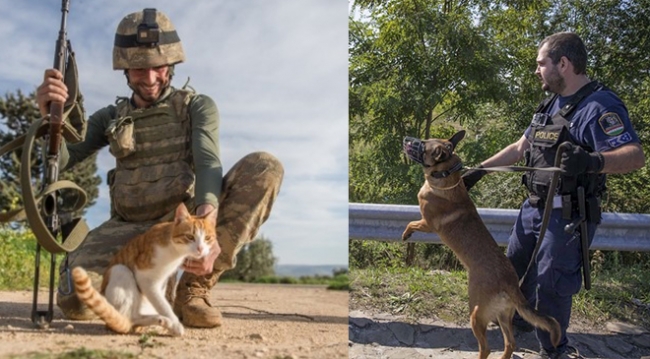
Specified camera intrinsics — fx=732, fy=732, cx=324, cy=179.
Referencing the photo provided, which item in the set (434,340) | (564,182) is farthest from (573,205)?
(434,340)

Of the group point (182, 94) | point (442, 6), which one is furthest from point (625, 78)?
point (182, 94)

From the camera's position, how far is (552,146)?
2.45 meters

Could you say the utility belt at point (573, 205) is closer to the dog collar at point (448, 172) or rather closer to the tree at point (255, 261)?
the dog collar at point (448, 172)

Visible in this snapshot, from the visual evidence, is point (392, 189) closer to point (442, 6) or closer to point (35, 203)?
point (442, 6)

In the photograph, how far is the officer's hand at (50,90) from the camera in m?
1.98

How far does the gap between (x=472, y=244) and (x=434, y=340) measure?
26.6 inches

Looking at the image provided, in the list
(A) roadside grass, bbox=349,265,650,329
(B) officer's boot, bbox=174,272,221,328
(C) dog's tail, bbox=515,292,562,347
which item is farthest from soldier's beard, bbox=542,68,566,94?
(B) officer's boot, bbox=174,272,221,328

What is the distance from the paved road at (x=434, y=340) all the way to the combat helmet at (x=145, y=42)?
1.59m

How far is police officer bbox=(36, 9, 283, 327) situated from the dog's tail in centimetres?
92

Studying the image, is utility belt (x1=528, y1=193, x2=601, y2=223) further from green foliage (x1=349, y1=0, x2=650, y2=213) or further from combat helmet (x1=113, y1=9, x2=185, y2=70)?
combat helmet (x1=113, y1=9, x2=185, y2=70)

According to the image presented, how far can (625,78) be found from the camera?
3268mm

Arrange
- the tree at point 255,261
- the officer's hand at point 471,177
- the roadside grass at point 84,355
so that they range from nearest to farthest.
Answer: the roadside grass at point 84,355 < the tree at point 255,261 < the officer's hand at point 471,177

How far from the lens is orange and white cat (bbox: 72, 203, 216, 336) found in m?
1.94

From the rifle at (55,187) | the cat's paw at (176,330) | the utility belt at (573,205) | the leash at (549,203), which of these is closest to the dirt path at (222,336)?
the cat's paw at (176,330)
